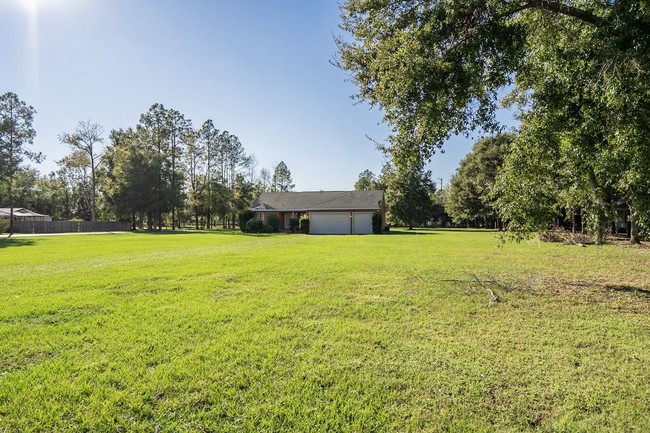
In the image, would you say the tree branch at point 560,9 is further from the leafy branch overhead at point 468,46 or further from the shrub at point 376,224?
the shrub at point 376,224

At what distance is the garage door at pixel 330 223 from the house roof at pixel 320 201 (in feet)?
2.27

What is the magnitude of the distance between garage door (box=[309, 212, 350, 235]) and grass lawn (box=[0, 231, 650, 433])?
26517mm

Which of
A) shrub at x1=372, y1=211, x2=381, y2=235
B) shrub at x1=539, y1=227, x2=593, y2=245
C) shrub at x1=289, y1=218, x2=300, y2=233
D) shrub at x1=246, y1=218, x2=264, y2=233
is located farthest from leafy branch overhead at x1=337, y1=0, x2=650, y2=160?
shrub at x1=246, y1=218, x2=264, y2=233

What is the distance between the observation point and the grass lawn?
2.75 meters

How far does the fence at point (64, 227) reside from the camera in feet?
128

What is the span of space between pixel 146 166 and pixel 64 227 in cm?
1161

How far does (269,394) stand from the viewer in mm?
3041

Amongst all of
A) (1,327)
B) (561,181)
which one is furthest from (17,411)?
(561,181)

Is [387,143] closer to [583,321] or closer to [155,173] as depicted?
[583,321]

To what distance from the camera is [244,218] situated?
36125mm

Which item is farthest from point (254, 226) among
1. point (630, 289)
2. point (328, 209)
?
point (630, 289)

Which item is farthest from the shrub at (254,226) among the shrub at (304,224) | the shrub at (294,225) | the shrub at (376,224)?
the shrub at (376,224)

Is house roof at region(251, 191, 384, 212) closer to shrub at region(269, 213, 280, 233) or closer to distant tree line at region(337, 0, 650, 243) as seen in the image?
shrub at region(269, 213, 280, 233)

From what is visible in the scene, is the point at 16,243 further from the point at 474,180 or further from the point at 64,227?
the point at 474,180
